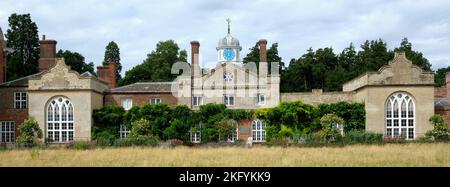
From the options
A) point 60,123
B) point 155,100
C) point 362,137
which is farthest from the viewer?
point 155,100

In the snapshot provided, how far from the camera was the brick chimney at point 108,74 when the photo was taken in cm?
4938

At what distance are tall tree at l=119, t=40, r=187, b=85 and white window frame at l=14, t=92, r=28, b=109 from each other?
24598 millimetres

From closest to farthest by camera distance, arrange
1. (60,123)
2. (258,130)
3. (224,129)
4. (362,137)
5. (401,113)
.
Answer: (362,137), (401,113), (224,129), (60,123), (258,130)

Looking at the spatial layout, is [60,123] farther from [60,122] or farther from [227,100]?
[227,100]

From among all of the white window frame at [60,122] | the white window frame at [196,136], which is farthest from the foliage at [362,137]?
the white window frame at [60,122]

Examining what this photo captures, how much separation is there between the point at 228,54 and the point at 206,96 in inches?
470

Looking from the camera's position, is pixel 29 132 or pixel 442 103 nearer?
pixel 29 132

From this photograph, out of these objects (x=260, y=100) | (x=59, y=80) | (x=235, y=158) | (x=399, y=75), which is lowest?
(x=235, y=158)

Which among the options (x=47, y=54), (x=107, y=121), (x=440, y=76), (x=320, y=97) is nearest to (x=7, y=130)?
(x=47, y=54)

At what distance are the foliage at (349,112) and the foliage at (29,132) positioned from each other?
18.8 m

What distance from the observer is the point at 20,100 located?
4331 centimetres
